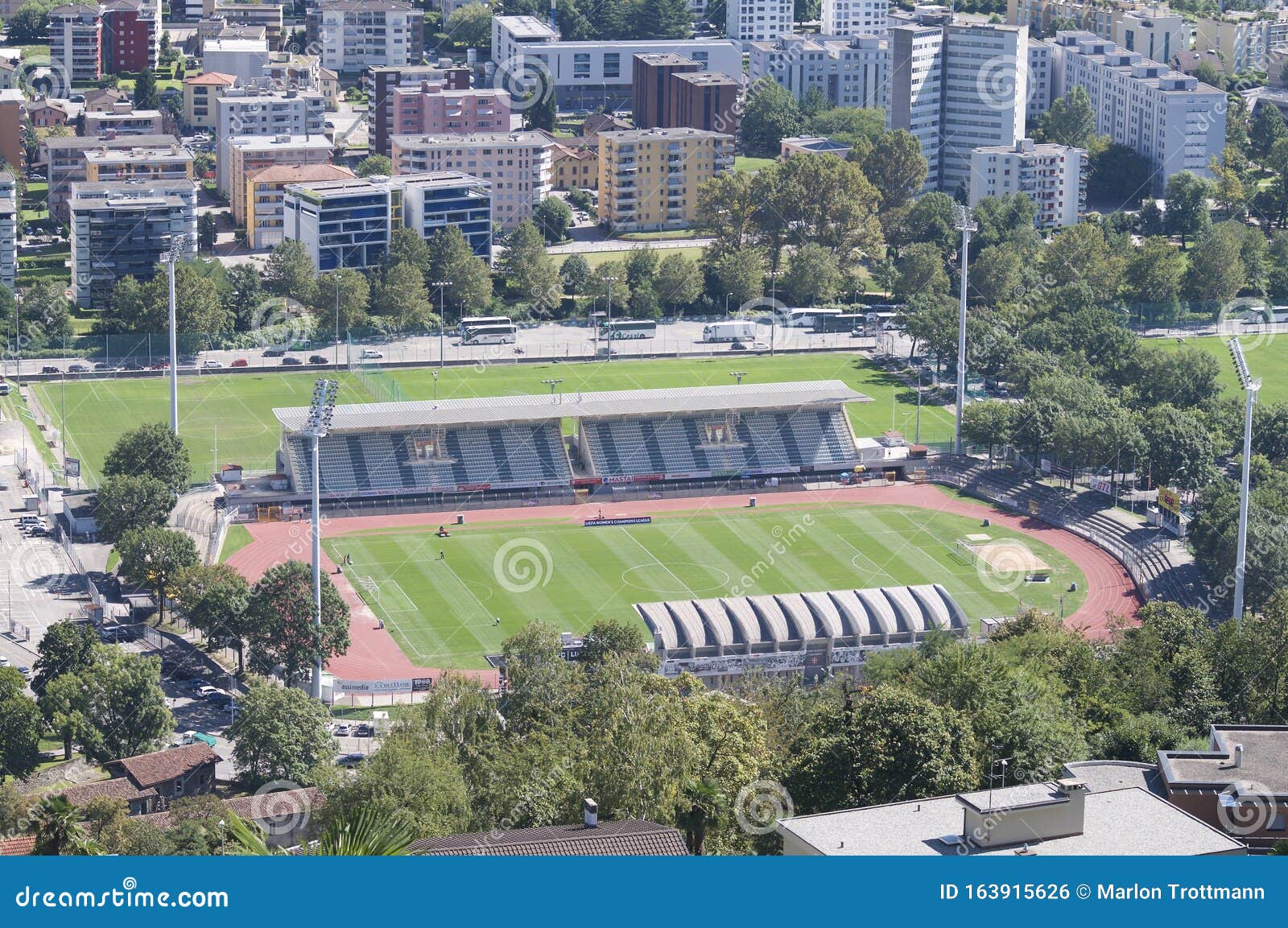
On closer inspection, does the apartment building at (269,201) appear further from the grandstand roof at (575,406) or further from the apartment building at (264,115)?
the grandstand roof at (575,406)

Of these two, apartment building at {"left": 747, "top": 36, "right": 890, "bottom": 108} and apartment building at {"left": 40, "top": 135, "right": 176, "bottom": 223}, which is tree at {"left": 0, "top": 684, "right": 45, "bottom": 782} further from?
apartment building at {"left": 747, "top": 36, "right": 890, "bottom": 108}

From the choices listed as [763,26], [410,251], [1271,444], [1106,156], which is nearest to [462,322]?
[410,251]

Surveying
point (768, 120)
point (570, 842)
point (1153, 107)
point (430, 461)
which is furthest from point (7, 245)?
point (570, 842)

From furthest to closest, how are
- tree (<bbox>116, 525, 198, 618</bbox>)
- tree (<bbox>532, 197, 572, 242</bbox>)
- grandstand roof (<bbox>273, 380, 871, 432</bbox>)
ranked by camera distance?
tree (<bbox>532, 197, 572, 242</bbox>) → grandstand roof (<bbox>273, 380, 871, 432</bbox>) → tree (<bbox>116, 525, 198, 618</bbox>)

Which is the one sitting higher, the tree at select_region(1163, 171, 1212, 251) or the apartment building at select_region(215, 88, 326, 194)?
the apartment building at select_region(215, 88, 326, 194)

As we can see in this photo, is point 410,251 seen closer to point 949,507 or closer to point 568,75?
point 949,507

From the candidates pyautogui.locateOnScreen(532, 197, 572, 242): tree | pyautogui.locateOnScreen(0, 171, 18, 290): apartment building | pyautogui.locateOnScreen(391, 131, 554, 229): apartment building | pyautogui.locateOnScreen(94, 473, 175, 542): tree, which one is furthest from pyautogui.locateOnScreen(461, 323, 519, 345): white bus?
pyautogui.locateOnScreen(94, 473, 175, 542): tree

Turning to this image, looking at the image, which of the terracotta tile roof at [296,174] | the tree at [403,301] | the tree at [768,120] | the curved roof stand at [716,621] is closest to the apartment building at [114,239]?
the terracotta tile roof at [296,174]
